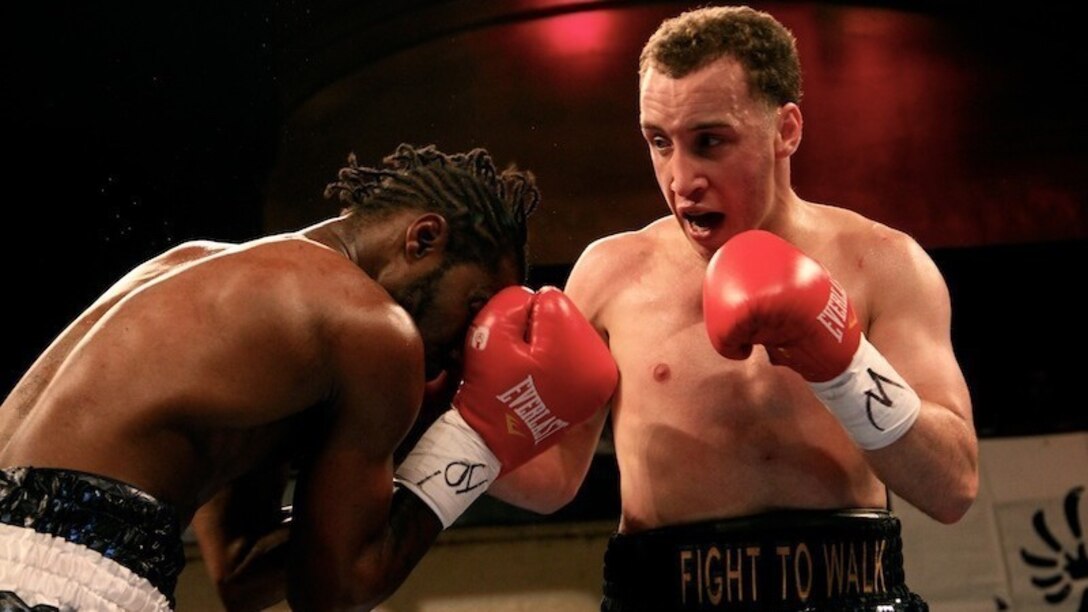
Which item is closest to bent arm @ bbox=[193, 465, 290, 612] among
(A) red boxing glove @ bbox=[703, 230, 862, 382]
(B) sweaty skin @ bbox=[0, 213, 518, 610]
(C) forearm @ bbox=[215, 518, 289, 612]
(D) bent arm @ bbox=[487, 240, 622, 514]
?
(C) forearm @ bbox=[215, 518, 289, 612]

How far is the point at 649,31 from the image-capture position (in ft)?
15.8

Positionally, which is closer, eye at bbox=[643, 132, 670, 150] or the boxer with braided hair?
the boxer with braided hair

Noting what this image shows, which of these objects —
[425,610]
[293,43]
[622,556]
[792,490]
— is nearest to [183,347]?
[622,556]

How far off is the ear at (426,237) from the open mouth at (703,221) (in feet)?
1.61

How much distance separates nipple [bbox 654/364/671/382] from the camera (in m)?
2.35

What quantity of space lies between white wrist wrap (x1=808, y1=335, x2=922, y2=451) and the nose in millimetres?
430

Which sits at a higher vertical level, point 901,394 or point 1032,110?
point 901,394

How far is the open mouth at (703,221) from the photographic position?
2.37m

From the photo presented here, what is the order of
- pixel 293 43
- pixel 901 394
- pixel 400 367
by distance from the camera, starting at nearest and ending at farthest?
pixel 400 367
pixel 901 394
pixel 293 43

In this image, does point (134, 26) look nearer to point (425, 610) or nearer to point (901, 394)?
point (425, 610)

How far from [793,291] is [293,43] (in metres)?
3.21

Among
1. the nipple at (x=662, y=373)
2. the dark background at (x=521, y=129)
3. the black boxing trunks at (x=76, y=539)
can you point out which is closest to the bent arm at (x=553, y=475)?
the nipple at (x=662, y=373)

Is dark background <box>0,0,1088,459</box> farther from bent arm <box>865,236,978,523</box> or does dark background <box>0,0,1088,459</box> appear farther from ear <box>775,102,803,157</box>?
bent arm <box>865,236,978,523</box>

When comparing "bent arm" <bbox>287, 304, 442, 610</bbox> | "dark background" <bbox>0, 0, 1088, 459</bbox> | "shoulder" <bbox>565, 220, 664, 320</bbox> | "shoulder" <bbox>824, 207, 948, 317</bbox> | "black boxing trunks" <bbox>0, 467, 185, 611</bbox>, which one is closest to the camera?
"black boxing trunks" <bbox>0, 467, 185, 611</bbox>
